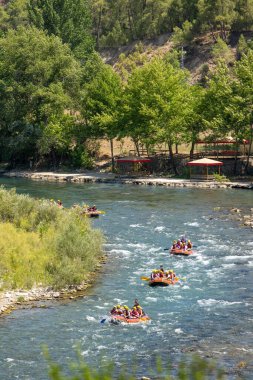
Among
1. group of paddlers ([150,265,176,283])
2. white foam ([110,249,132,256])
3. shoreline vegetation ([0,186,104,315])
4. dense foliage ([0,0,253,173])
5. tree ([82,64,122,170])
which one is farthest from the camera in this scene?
tree ([82,64,122,170])

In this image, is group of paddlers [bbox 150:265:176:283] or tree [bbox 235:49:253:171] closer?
group of paddlers [bbox 150:265:176:283]

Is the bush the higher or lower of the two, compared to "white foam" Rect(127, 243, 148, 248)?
higher

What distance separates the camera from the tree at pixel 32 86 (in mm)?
108938

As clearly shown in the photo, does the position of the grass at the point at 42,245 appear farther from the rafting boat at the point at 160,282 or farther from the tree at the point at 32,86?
the tree at the point at 32,86

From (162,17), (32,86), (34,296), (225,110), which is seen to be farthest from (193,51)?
(34,296)

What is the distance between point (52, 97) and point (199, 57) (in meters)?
54.6

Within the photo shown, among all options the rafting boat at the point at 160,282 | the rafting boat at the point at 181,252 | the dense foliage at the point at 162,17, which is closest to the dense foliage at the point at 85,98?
the dense foliage at the point at 162,17

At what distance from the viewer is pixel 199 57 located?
15075cm

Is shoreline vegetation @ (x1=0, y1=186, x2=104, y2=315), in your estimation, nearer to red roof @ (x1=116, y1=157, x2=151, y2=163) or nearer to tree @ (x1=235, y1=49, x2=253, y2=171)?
tree @ (x1=235, y1=49, x2=253, y2=171)

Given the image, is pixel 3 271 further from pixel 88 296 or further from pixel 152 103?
pixel 152 103

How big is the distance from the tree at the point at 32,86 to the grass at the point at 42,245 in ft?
191

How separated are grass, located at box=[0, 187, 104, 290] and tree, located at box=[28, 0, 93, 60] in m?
88.1

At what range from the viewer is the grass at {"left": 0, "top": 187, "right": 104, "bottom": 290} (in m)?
39.4

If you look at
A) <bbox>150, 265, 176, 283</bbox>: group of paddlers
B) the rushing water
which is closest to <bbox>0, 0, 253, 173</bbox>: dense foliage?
the rushing water
